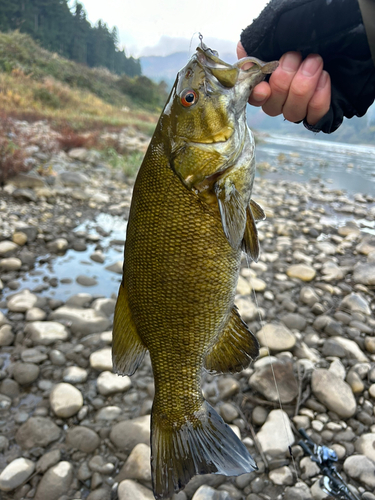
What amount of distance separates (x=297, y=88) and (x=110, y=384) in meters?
2.83

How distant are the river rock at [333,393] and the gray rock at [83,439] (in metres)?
1.97

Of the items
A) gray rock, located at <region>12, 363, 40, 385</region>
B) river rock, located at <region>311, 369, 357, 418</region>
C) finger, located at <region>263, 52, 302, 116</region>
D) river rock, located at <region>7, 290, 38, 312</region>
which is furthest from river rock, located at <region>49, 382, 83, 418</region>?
finger, located at <region>263, 52, 302, 116</region>

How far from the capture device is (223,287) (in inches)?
63.8

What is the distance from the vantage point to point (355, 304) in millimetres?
4480

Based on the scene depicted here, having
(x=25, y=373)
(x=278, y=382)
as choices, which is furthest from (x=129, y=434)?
(x=278, y=382)

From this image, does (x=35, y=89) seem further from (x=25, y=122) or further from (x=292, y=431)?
(x=292, y=431)

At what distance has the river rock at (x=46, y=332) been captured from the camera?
3527mm

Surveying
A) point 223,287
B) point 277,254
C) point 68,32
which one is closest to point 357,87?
point 223,287

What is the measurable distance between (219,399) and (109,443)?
1037 mm

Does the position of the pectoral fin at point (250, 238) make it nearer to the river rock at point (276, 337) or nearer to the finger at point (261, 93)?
the finger at point (261, 93)

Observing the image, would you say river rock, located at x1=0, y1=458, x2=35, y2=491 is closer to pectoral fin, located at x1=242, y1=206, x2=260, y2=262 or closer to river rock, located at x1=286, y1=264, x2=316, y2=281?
pectoral fin, located at x1=242, y1=206, x2=260, y2=262

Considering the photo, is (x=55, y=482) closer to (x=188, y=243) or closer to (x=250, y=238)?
(x=188, y=243)

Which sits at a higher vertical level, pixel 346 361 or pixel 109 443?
pixel 346 361

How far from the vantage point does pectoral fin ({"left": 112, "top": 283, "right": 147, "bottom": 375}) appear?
167cm
